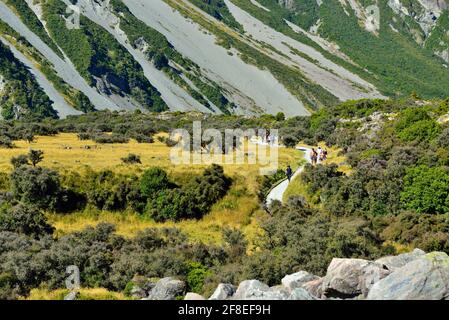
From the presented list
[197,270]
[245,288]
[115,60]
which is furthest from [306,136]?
[115,60]

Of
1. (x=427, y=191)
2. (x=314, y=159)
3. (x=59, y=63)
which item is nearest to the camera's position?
(x=427, y=191)

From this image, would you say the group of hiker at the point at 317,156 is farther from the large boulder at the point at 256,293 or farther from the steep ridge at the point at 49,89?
the steep ridge at the point at 49,89

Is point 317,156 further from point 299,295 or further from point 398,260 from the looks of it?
point 299,295

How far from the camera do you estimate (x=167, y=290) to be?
17859mm

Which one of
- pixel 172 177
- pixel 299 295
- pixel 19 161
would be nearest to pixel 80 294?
pixel 299 295

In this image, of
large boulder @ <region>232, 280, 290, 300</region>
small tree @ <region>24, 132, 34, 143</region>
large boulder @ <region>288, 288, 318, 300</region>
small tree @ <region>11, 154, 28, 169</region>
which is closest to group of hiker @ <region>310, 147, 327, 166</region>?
small tree @ <region>11, 154, 28, 169</region>

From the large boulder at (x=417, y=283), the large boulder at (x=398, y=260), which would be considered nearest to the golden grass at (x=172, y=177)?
the large boulder at (x=398, y=260)

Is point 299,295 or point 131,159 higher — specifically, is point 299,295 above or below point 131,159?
above

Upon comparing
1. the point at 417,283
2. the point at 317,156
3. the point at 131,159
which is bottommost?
the point at 131,159

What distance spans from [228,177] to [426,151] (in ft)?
44.4

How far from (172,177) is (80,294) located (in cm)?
1718

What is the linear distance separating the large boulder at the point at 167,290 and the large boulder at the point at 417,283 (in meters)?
6.71

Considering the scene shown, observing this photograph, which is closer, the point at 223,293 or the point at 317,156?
the point at 223,293

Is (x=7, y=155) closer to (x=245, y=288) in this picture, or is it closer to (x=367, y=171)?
(x=367, y=171)
